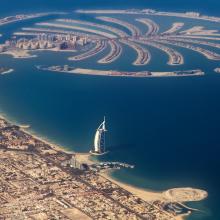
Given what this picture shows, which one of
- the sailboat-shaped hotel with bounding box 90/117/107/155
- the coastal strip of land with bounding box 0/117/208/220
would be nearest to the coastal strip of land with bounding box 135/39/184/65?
the sailboat-shaped hotel with bounding box 90/117/107/155

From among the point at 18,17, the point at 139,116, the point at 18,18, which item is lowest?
the point at 139,116

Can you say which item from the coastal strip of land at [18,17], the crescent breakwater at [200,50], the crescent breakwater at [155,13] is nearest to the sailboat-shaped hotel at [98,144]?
the crescent breakwater at [200,50]

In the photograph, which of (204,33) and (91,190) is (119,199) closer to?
(91,190)

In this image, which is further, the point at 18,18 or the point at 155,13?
the point at 155,13

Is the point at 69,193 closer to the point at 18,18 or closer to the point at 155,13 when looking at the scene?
the point at 18,18

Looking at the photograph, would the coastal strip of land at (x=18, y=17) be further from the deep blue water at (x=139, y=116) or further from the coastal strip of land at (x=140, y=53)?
the deep blue water at (x=139, y=116)

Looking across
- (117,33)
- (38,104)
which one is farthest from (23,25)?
(38,104)

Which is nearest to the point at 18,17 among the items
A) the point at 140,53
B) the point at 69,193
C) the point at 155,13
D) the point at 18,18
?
the point at 18,18

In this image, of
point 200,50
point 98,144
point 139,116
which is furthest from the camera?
point 200,50
